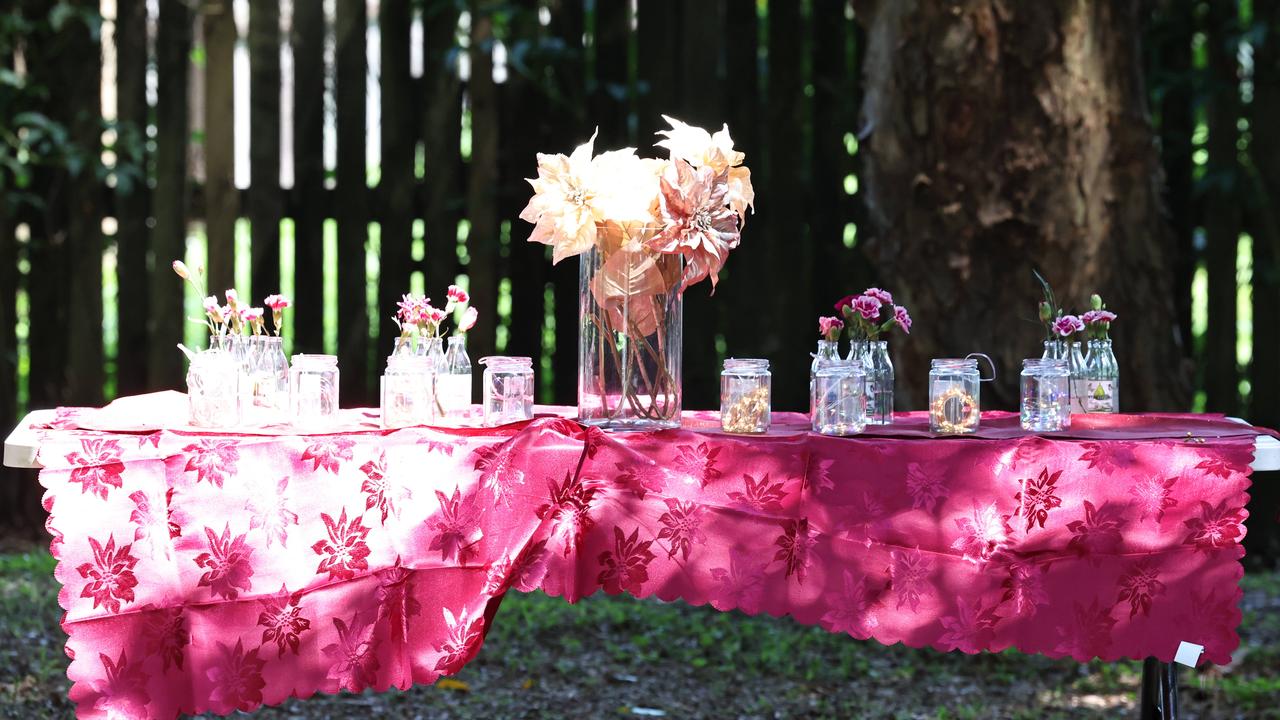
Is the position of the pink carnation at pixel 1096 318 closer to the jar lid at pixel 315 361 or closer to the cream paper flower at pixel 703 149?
the cream paper flower at pixel 703 149

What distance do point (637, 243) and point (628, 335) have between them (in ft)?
0.52

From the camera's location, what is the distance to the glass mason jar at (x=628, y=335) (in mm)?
2234

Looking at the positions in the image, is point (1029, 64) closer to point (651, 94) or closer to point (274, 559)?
point (651, 94)

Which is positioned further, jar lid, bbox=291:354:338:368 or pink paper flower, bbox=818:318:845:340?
pink paper flower, bbox=818:318:845:340

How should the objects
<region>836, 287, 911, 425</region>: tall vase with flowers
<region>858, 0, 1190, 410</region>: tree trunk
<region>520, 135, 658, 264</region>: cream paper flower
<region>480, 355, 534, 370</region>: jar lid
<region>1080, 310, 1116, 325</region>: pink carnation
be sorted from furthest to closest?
<region>858, 0, 1190, 410</region>: tree trunk
<region>1080, 310, 1116, 325</region>: pink carnation
<region>836, 287, 911, 425</region>: tall vase with flowers
<region>480, 355, 534, 370</region>: jar lid
<region>520, 135, 658, 264</region>: cream paper flower

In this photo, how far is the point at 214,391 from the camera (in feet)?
7.30

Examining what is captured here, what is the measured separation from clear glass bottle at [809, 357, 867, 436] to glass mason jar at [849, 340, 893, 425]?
6.2 inches

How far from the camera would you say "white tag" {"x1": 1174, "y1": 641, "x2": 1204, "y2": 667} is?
2129mm

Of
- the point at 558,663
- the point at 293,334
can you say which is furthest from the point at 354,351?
the point at 558,663

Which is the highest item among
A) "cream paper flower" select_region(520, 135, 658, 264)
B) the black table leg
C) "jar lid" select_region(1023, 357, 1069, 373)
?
"cream paper flower" select_region(520, 135, 658, 264)

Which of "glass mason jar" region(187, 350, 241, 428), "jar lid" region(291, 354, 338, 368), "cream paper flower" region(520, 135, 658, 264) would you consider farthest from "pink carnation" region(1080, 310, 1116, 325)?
"glass mason jar" region(187, 350, 241, 428)

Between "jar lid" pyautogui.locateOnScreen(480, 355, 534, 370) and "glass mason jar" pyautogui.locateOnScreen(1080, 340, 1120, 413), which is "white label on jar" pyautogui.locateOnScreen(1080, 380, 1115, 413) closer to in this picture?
"glass mason jar" pyautogui.locateOnScreen(1080, 340, 1120, 413)

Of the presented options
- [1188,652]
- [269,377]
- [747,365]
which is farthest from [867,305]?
[269,377]

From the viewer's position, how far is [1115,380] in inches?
103
